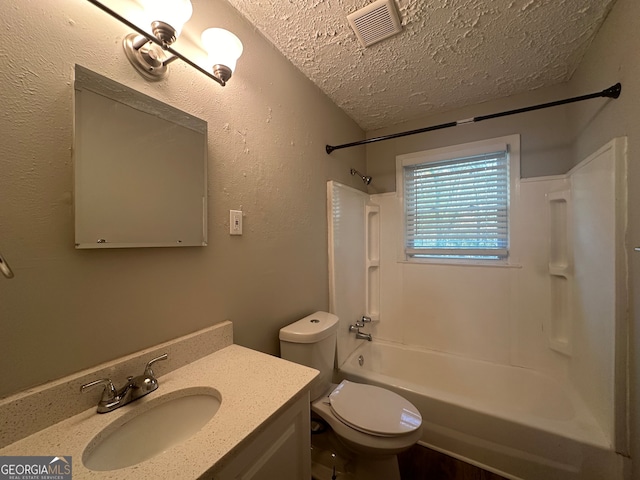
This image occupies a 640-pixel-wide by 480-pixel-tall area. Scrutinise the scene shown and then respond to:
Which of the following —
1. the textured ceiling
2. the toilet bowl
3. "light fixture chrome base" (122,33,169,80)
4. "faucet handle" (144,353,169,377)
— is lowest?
the toilet bowl

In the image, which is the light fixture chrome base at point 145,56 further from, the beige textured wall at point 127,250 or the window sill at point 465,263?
the window sill at point 465,263

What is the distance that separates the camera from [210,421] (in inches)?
24.2


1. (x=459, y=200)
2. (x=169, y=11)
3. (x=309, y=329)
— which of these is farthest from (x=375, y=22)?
(x=309, y=329)

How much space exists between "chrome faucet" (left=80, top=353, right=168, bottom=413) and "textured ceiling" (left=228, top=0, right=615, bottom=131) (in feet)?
5.06

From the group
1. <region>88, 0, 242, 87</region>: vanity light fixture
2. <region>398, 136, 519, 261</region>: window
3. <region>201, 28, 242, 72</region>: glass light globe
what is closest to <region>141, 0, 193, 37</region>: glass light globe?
<region>88, 0, 242, 87</region>: vanity light fixture

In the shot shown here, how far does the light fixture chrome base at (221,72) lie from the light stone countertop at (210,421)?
3.52ft

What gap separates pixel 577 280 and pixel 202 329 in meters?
2.13

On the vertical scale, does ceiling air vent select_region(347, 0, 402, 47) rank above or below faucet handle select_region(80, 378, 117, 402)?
above

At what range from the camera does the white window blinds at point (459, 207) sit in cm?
189

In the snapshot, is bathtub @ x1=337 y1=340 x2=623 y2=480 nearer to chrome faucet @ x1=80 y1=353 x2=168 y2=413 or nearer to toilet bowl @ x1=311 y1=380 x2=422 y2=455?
toilet bowl @ x1=311 y1=380 x2=422 y2=455

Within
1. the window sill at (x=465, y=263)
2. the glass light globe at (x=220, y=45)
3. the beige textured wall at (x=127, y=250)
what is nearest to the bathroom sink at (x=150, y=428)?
the beige textured wall at (x=127, y=250)

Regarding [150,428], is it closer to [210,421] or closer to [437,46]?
[210,421]

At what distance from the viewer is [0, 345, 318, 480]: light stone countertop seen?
488mm

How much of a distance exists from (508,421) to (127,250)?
194 cm
